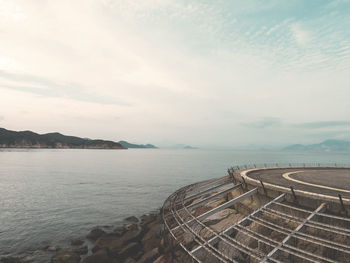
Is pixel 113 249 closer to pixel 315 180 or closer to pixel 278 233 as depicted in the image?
pixel 278 233

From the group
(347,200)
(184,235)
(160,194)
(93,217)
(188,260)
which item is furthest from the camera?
(160,194)

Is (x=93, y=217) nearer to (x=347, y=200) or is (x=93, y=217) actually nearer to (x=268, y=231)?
(x=268, y=231)

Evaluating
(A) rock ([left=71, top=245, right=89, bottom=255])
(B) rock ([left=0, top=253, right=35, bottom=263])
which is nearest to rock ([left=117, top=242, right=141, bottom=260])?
(A) rock ([left=71, top=245, right=89, bottom=255])

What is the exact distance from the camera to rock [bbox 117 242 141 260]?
16.7 meters

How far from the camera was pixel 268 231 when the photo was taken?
12656 mm

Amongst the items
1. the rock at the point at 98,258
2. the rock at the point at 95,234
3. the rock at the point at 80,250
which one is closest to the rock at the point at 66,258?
the rock at the point at 80,250

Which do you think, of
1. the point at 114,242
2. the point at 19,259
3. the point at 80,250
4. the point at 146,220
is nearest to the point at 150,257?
the point at 114,242

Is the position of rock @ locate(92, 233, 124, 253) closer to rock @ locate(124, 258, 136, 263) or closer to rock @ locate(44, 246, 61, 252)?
rock @ locate(124, 258, 136, 263)

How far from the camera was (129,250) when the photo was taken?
17.3m

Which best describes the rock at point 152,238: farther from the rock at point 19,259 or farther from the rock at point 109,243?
the rock at point 19,259

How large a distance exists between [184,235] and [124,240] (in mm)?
7622

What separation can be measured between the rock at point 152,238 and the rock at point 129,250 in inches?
30.5

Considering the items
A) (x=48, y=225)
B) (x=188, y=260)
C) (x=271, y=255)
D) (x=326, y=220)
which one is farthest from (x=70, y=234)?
(x=326, y=220)

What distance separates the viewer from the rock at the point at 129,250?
16688 millimetres
